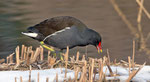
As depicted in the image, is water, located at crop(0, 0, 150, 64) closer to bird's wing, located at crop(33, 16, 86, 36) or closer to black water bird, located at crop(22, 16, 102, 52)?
black water bird, located at crop(22, 16, 102, 52)

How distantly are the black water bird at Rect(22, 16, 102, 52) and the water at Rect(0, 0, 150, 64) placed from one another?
40.8 inches

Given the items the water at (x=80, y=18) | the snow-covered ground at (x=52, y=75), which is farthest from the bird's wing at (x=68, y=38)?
the snow-covered ground at (x=52, y=75)

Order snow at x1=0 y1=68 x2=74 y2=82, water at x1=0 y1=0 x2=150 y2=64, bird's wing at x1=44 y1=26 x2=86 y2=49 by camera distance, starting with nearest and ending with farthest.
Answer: snow at x1=0 y1=68 x2=74 y2=82
bird's wing at x1=44 y1=26 x2=86 y2=49
water at x1=0 y1=0 x2=150 y2=64

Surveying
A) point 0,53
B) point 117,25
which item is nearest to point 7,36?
point 0,53

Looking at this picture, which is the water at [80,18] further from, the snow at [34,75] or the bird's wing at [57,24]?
the snow at [34,75]

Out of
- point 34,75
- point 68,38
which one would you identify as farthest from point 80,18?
point 34,75

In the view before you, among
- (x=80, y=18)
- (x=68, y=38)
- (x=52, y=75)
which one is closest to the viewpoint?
(x=52, y=75)

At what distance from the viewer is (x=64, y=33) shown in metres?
6.54

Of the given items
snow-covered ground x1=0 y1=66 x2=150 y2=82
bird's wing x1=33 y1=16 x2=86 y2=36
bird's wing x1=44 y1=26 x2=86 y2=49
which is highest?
bird's wing x1=33 y1=16 x2=86 y2=36

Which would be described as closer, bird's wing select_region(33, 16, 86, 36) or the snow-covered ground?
the snow-covered ground

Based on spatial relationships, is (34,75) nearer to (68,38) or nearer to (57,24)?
(68,38)

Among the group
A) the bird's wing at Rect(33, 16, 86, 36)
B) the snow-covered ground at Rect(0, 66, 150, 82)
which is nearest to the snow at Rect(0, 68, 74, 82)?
the snow-covered ground at Rect(0, 66, 150, 82)

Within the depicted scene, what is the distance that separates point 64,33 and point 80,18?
4.91m

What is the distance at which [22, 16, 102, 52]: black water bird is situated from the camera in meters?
6.51
